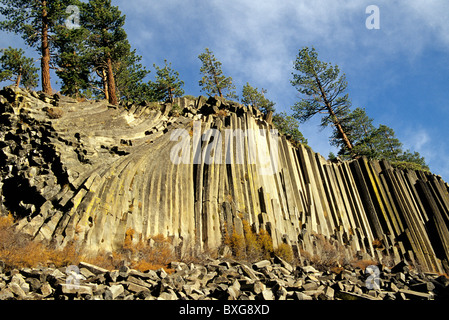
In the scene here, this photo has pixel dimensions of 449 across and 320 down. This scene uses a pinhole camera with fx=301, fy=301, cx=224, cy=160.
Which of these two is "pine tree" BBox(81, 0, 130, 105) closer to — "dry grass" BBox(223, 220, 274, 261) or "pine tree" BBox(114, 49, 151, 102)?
"pine tree" BBox(114, 49, 151, 102)

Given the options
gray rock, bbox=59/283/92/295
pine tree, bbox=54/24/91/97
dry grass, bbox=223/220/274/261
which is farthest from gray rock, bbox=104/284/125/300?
pine tree, bbox=54/24/91/97

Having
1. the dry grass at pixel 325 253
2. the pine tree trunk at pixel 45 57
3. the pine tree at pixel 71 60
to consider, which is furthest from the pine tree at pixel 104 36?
the dry grass at pixel 325 253

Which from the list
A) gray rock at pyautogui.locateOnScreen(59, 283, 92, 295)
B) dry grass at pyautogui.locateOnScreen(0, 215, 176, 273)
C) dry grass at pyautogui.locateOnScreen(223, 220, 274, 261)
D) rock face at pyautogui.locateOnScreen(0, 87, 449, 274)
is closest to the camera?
gray rock at pyautogui.locateOnScreen(59, 283, 92, 295)

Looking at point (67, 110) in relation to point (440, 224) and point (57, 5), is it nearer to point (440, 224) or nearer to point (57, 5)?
point (57, 5)

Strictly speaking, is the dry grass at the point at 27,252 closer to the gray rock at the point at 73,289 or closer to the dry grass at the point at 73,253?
the dry grass at the point at 73,253

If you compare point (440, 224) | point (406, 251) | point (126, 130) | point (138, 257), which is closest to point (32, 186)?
point (138, 257)

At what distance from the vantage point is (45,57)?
877 inches

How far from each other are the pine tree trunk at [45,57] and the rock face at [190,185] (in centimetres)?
496

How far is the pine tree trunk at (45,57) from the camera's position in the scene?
833 inches

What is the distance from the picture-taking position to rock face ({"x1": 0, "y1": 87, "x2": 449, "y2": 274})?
1262 centimetres

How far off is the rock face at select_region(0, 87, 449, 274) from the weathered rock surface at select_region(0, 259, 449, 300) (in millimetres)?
3065

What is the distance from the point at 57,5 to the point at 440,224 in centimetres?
3278

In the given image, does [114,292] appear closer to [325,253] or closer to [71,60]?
[325,253]

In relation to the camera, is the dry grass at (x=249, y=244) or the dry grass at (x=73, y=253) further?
the dry grass at (x=249, y=244)
